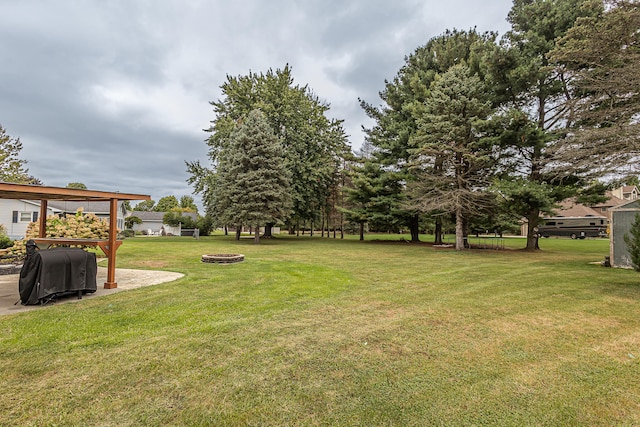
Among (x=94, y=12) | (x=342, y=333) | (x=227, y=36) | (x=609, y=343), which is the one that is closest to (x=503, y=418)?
(x=342, y=333)

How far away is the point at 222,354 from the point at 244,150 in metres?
19.6

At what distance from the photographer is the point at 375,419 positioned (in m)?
2.18

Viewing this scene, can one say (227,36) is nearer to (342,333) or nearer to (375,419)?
(342,333)

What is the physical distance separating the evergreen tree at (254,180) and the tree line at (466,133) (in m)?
0.10

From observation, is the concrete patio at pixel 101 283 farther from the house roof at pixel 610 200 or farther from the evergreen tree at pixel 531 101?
the evergreen tree at pixel 531 101

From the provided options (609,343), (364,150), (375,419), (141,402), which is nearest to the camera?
(375,419)

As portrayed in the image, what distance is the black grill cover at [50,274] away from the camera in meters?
4.88

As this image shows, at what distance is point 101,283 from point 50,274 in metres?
1.95

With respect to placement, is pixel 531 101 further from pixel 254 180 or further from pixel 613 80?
pixel 254 180

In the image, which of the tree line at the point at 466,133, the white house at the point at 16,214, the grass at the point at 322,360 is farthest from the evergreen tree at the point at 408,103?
the white house at the point at 16,214

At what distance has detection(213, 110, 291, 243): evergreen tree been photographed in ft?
66.9

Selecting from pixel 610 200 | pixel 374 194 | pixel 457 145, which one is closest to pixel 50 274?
pixel 457 145

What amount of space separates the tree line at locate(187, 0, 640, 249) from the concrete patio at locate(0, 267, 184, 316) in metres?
12.1

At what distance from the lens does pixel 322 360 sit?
123 inches
